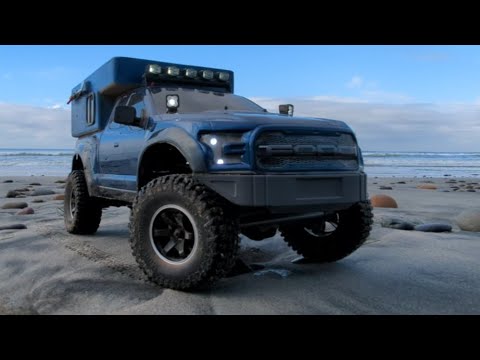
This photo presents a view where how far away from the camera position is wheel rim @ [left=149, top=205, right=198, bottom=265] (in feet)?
11.6

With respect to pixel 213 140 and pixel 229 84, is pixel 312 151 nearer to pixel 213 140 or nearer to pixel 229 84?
pixel 213 140

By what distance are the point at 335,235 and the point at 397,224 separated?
222cm

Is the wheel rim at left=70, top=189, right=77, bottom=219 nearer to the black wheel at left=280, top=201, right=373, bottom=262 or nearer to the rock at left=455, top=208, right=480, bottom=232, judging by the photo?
the black wheel at left=280, top=201, right=373, bottom=262

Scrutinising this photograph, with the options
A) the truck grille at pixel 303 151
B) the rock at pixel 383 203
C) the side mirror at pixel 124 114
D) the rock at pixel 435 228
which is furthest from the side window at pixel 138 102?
the rock at pixel 383 203

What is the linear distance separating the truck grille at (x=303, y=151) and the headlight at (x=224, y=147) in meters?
0.13

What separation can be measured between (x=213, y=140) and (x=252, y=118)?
0.36 metres

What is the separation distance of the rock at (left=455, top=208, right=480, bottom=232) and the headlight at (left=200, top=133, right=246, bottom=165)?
4.28 meters

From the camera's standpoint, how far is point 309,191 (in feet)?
11.6

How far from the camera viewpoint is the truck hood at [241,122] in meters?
3.43

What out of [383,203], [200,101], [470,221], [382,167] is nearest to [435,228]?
[470,221]

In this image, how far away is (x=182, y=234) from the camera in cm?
357

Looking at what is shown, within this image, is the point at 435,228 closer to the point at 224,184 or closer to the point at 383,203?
the point at 383,203
